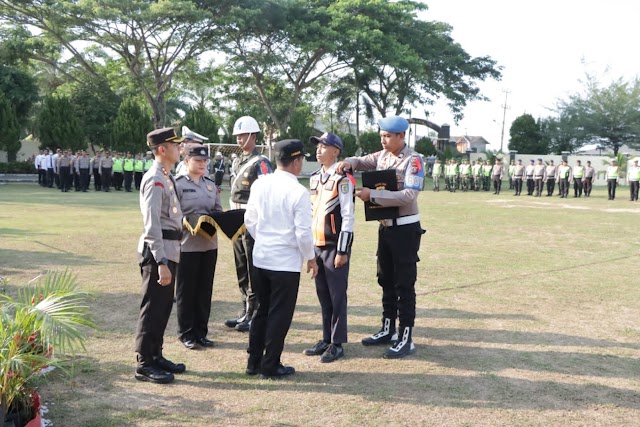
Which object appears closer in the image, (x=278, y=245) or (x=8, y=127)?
(x=278, y=245)

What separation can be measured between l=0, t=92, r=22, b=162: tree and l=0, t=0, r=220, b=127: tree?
11.7 ft


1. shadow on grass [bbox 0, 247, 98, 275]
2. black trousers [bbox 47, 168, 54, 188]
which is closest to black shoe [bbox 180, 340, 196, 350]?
shadow on grass [bbox 0, 247, 98, 275]

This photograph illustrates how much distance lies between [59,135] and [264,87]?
42.6 feet

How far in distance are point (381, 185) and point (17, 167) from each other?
1151 inches

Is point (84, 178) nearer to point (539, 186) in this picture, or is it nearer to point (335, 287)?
point (539, 186)

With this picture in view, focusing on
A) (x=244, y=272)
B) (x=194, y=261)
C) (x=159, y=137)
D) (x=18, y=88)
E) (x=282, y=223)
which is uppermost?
(x=18, y=88)

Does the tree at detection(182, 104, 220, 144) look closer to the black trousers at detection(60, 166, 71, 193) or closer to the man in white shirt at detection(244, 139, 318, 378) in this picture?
the black trousers at detection(60, 166, 71, 193)

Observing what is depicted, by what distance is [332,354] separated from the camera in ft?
15.9

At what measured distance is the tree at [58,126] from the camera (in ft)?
100

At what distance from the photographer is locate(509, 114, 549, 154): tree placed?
171 ft

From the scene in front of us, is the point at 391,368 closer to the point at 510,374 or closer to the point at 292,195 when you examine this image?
the point at 510,374

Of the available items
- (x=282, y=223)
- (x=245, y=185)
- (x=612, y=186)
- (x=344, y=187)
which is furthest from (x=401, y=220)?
(x=612, y=186)

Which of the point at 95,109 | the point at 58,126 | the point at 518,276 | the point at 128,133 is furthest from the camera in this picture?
the point at 95,109

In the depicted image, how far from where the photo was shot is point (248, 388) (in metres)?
4.21
